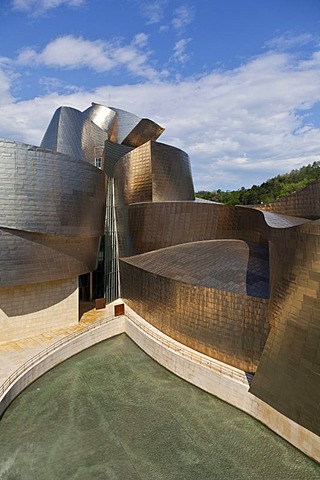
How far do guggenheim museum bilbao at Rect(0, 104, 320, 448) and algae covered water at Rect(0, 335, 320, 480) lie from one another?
49.9 inches

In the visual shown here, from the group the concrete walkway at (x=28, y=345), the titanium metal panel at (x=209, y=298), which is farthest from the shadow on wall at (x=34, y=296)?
the titanium metal panel at (x=209, y=298)

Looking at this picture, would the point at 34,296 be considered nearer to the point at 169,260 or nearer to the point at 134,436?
the point at 169,260

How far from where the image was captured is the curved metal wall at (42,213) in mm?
12352

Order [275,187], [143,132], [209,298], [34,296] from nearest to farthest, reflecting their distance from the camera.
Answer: [209,298] → [34,296] → [143,132] → [275,187]

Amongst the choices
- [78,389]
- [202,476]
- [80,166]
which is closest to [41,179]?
[80,166]

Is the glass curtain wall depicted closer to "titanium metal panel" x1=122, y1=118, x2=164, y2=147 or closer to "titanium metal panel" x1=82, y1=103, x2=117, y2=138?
"titanium metal panel" x1=122, y1=118, x2=164, y2=147

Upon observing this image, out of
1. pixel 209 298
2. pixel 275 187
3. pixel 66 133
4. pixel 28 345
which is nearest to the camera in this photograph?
pixel 209 298

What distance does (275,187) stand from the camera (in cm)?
7156

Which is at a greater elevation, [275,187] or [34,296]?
[275,187]

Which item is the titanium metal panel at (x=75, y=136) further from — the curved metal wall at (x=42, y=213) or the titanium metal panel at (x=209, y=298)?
the titanium metal panel at (x=209, y=298)

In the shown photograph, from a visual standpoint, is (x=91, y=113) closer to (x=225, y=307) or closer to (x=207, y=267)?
(x=207, y=267)

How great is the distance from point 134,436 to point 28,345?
7.17 m

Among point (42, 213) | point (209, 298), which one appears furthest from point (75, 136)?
point (209, 298)

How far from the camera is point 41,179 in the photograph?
42.8 feet
